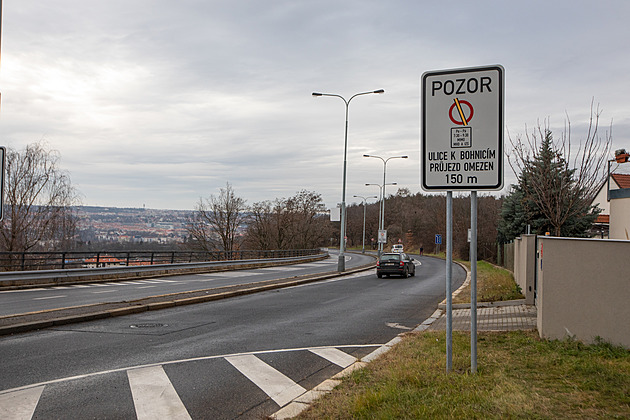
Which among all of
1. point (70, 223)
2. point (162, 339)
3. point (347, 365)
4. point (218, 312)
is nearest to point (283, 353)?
point (347, 365)

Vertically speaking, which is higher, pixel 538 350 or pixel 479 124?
pixel 479 124

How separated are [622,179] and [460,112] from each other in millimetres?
31459

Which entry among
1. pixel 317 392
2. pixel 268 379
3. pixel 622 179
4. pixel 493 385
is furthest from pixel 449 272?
pixel 622 179

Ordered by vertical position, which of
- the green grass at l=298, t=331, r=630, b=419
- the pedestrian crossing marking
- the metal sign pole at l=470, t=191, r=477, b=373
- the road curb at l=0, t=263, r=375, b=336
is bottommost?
the road curb at l=0, t=263, r=375, b=336

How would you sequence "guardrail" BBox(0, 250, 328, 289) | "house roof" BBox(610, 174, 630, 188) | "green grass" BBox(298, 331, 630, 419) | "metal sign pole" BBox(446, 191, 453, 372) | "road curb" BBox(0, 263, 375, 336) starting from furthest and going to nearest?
1. "house roof" BBox(610, 174, 630, 188)
2. "guardrail" BBox(0, 250, 328, 289)
3. "road curb" BBox(0, 263, 375, 336)
4. "metal sign pole" BBox(446, 191, 453, 372)
5. "green grass" BBox(298, 331, 630, 419)

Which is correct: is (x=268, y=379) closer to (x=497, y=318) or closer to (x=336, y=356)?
(x=336, y=356)

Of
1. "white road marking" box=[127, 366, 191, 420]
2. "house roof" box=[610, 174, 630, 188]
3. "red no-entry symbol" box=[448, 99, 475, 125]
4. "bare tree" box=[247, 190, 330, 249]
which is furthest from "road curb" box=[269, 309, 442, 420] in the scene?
"bare tree" box=[247, 190, 330, 249]

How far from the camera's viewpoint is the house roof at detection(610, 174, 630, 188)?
102ft

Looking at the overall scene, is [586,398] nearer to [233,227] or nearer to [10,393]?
[10,393]

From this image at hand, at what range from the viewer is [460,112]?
19.3 feet

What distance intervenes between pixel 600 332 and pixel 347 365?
11.6ft

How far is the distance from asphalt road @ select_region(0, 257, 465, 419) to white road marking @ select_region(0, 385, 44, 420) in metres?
0.01

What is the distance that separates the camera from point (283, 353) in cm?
858

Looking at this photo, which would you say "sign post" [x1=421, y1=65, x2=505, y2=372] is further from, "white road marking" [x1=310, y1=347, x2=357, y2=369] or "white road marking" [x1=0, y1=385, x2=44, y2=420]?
"white road marking" [x1=0, y1=385, x2=44, y2=420]
